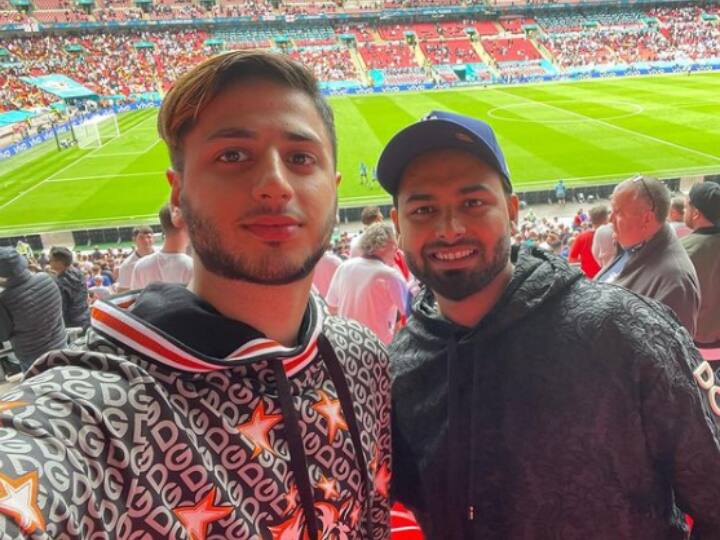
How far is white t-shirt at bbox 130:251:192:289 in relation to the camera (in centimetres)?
505

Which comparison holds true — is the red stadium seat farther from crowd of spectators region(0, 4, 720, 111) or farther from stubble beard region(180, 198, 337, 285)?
crowd of spectators region(0, 4, 720, 111)

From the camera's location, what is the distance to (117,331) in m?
1.28

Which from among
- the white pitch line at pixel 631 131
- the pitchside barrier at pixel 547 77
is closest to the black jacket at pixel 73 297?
the white pitch line at pixel 631 131

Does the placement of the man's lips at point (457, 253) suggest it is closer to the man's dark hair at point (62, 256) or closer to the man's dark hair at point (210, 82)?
the man's dark hair at point (210, 82)

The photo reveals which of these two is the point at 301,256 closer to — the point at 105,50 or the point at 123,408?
→ the point at 123,408

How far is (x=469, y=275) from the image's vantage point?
1.93 metres

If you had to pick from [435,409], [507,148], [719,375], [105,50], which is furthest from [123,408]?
[105,50]

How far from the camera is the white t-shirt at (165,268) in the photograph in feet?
16.6

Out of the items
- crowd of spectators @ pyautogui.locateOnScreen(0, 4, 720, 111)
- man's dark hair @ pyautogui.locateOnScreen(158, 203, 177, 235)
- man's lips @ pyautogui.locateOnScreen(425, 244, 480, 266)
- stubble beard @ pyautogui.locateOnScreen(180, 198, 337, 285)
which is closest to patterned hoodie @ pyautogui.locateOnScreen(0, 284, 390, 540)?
stubble beard @ pyautogui.locateOnScreen(180, 198, 337, 285)

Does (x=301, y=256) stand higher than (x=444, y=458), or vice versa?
(x=301, y=256)

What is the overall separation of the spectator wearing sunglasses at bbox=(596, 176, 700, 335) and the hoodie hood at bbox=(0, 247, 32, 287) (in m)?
5.03

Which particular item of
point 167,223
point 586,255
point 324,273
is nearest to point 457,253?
point 167,223

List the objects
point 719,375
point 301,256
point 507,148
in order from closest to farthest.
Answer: point 301,256
point 719,375
point 507,148

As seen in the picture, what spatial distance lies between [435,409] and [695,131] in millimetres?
29165
